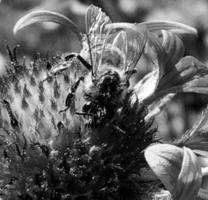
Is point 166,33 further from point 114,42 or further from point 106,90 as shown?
point 106,90

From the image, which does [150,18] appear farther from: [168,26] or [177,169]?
[177,169]

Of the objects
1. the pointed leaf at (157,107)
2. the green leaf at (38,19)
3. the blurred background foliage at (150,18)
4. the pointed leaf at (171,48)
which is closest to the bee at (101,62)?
the green leaf at (38,19)

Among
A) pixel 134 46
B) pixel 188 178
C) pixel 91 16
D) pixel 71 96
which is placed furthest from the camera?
pixel 91 16

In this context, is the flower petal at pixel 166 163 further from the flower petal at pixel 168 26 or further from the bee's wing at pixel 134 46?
the flower petal at pixel 168 26

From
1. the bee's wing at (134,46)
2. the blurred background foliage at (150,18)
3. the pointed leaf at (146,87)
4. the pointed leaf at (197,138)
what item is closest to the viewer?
the bee's wing at (134,46)

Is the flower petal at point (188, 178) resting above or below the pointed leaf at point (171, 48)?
below

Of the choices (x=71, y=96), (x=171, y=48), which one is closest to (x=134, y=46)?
(x=171, y=48)
